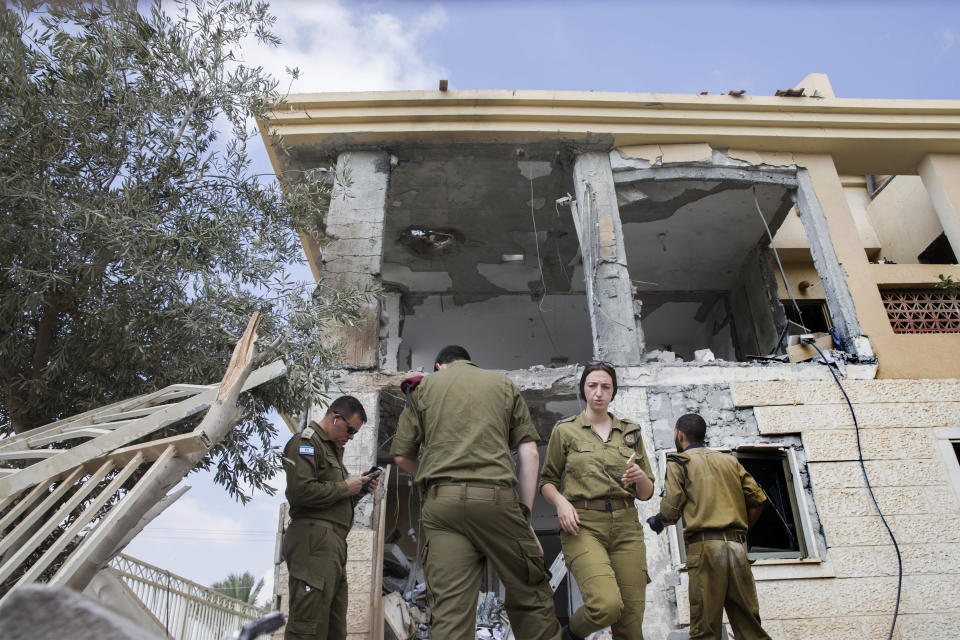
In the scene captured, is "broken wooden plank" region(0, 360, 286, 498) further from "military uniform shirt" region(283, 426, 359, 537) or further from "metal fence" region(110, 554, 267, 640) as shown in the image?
"metal fence" region(110, 554, 267, 640)

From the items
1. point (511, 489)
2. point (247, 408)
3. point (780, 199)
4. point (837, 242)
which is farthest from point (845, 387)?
point (247, 408)

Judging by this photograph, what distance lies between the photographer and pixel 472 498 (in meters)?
3.16

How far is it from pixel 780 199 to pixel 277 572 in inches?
320

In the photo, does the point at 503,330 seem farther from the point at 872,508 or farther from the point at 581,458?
the point at 581,458

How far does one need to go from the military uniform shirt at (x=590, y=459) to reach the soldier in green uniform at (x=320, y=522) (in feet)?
4.57

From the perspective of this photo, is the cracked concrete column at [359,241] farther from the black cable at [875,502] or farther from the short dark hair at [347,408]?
the black cable at [875,502]

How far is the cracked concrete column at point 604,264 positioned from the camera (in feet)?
24.1

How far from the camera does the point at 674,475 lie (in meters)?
4.24

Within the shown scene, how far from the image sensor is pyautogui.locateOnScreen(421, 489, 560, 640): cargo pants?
304 cm

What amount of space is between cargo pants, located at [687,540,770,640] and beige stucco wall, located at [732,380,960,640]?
2302 millimetres

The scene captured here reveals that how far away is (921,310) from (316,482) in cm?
732

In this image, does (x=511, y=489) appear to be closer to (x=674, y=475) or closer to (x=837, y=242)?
(x=674, y=475)

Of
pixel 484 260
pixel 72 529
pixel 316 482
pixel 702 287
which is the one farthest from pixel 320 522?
pixel 702 287

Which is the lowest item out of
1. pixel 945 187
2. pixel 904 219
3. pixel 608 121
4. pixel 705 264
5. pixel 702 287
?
pixel 945 187
